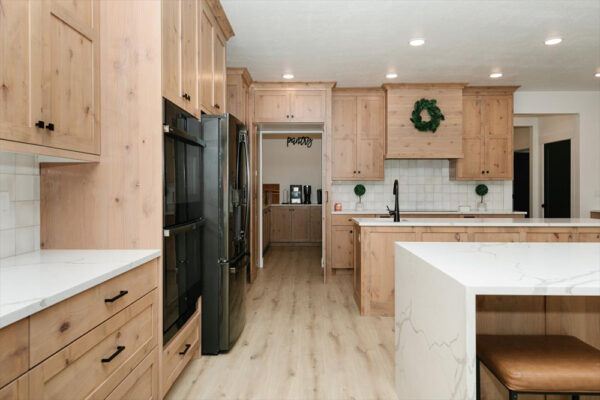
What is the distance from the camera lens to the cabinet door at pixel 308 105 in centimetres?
479

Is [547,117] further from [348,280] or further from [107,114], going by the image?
[107,114]

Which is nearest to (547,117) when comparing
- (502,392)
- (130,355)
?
(502,392)

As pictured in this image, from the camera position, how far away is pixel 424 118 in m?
4.96

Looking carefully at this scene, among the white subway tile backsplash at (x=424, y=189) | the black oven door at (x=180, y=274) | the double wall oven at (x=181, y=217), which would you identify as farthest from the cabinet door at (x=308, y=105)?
the black oven door at (x=180, y=274)

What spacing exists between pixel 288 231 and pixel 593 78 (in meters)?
5.47

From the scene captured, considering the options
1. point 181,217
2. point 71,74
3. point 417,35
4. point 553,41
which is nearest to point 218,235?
point 181,217

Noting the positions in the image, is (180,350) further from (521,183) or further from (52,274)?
(521,183)

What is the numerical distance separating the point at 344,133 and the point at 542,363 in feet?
13.8

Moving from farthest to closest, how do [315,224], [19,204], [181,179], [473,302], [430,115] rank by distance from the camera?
1. [315,224]
2. [430,115]
3. [181,179]
4. [19,204]
5. [473,302]

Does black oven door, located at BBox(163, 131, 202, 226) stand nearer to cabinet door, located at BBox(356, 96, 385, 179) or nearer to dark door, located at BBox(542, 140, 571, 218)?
cabinet door, located at BBox(356, 96, 385, 179)

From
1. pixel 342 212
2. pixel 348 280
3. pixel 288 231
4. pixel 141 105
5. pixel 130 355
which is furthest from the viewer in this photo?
pixel 288 231

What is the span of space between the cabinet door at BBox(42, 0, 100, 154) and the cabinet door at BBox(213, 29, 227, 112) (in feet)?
3.95

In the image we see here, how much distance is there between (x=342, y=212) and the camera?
5.00 metres

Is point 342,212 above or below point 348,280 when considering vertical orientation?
above
